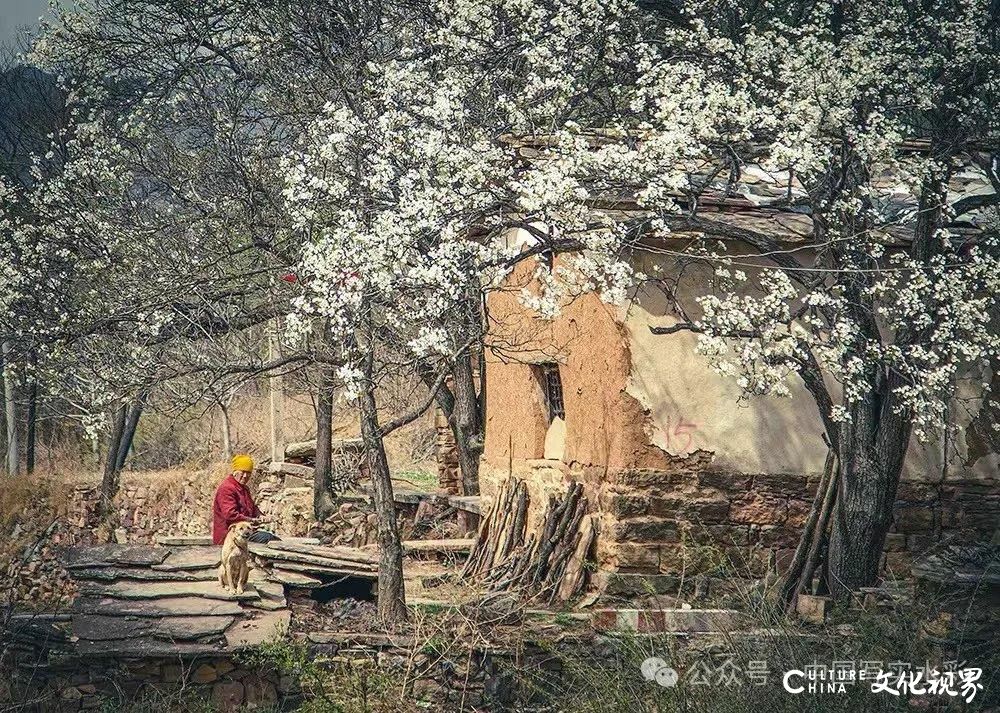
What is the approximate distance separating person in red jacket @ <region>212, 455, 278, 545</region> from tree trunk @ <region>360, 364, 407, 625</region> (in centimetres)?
130

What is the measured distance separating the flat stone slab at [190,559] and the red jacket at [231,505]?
0.30 metres

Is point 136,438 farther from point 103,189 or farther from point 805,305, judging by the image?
point 805,305

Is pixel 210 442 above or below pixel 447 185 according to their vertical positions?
below

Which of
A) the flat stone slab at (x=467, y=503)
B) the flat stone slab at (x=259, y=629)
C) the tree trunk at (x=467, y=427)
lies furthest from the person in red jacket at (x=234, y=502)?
the tree trunk at (x=467, y=427)

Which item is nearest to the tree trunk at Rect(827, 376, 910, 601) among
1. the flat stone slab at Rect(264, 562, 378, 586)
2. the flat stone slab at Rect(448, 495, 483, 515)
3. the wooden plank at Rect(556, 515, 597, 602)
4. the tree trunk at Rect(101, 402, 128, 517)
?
the wooden plank at Rect(556, 515, 597, 602)

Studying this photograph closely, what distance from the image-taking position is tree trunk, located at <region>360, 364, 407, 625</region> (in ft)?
40.8

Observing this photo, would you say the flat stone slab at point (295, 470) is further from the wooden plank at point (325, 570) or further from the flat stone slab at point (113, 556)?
the wooden plank at point (325, 570)

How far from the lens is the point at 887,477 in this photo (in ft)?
39.1

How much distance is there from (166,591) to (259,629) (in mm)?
1209

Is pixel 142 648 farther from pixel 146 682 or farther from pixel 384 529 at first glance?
pixel 384 529

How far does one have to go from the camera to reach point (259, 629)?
38.9ft

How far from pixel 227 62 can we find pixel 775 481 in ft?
29.7

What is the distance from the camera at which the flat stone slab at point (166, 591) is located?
12367 mm

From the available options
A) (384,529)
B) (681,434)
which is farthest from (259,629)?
(681,434)
